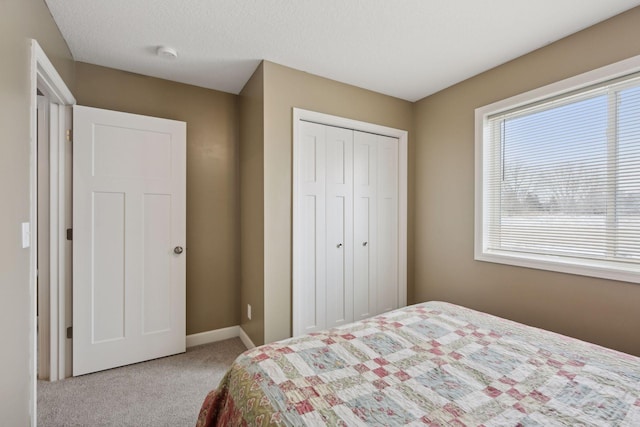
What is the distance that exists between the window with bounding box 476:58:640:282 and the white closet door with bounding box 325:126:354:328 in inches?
45.2

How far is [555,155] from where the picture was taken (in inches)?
82.5

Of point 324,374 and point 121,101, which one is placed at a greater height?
point 121,101

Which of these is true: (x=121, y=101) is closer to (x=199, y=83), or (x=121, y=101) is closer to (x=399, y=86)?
(x=199, y=83)

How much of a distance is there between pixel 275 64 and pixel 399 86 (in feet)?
4.01

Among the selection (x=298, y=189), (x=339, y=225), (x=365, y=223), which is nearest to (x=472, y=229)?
(x=365, y=223)

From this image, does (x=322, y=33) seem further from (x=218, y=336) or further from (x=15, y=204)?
(x=218, y=336)

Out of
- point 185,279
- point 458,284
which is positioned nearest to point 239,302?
point 185,279

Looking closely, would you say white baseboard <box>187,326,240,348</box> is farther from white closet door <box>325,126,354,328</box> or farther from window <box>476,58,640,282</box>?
window <box>476,58,640,282</box>

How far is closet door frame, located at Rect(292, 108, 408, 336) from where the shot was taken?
7.91 ft

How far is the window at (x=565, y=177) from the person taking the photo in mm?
1771

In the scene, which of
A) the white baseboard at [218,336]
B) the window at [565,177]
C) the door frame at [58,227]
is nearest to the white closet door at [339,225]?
the white baseboard at [218,336]

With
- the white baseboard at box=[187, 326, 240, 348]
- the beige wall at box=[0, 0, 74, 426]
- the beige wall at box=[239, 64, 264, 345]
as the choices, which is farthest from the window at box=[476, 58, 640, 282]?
the beige wall at box=[0, 0, 74, 426]

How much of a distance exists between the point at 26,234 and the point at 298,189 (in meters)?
1.67

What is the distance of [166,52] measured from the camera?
2.15 meters
